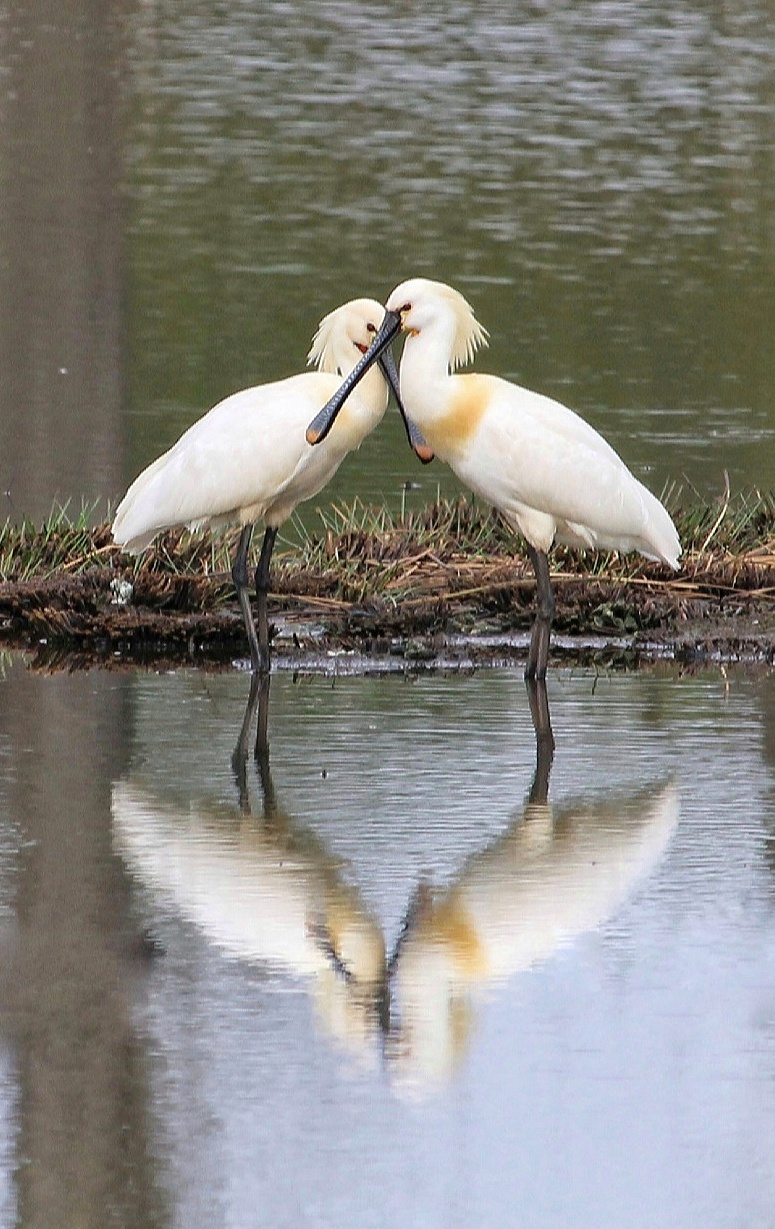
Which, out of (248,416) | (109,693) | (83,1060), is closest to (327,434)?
(248,416)

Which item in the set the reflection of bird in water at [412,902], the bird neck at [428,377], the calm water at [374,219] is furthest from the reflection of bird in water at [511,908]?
the calm water at [374,219]

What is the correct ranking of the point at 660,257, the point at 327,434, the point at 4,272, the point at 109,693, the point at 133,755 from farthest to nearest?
the point at 660,257 → the point at 4,272 → the point at 327,434 → the point at 109,693 → the point at 133,755

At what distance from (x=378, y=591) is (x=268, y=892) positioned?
3505 mm

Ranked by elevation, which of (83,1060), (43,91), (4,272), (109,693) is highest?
(83,1060)

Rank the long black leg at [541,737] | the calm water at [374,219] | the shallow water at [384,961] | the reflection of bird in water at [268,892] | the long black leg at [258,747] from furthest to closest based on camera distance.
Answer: the calm water at [374,219] < the long black leg at [541,737] < the long black leg at [258,747] < the reflection of bird in water at [268,892] < the shallow water at [384,961]

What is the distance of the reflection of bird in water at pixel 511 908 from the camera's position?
17.4ft

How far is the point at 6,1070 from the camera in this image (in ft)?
16.6

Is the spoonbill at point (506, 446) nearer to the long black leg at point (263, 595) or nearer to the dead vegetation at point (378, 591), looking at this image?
the dead vegetation at point (378, 591)

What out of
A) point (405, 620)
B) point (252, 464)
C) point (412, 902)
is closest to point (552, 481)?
point (405, 620)

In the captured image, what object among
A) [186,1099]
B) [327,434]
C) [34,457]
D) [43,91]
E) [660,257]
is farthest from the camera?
[43,91]

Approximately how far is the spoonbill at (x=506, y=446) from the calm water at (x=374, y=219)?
9.50ft

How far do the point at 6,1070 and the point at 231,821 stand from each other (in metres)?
1.87

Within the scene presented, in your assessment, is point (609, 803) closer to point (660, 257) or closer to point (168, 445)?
point (168, 445)

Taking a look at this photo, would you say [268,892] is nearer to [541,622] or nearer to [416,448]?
[541,622]
